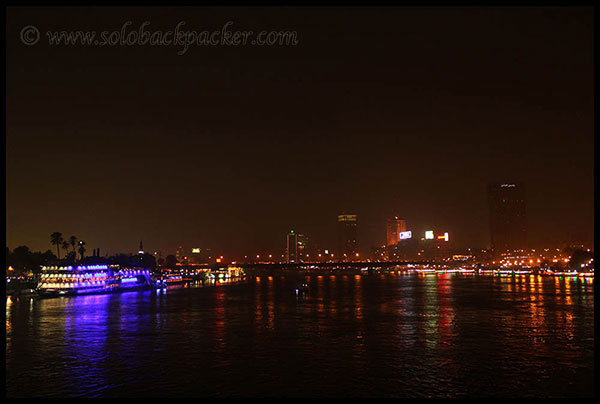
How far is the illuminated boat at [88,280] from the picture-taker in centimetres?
12293

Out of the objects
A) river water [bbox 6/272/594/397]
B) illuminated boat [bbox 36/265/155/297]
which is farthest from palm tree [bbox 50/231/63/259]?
river water [bbox 6/272/594/397]

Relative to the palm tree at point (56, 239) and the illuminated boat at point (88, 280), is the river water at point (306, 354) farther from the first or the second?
the palm tree at point (56, 239)

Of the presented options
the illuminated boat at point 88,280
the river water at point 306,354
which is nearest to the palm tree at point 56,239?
the illuminated boat at point 88,280

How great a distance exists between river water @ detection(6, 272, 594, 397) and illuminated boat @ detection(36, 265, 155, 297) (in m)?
49.7

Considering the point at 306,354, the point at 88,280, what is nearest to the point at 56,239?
the point at 88,280

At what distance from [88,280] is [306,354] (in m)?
106

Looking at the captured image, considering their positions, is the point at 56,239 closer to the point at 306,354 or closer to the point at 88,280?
the point at 88,280

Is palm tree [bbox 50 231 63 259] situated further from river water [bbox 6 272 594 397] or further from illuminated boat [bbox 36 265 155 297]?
river water [bbox 6 272 594 397]

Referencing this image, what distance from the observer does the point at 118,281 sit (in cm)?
14612

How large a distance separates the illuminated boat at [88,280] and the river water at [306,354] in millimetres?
49706

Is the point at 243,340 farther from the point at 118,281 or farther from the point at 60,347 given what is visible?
the point at 118,281

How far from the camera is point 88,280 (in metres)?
135

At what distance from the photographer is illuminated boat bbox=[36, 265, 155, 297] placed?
403 feet

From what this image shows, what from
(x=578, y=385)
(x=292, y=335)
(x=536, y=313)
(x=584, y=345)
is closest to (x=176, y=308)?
(x=292, y=335)
